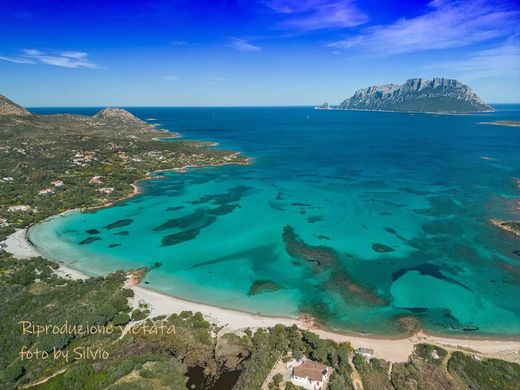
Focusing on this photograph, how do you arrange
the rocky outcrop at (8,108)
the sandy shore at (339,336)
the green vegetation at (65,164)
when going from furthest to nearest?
the rocky outcrop at (8,108) → the green vegetation at (65,164) → the sandy shore at (339,336)

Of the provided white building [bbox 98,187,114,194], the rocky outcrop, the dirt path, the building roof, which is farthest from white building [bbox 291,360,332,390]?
the rocky outcrop

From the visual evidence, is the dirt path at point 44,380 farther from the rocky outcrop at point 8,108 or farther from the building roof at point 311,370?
the rocky outcrop at point 8,108

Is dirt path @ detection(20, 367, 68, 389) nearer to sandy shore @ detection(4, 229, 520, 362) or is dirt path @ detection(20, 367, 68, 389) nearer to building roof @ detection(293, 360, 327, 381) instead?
sandy shore @ detection(4, 229, 520, 362)

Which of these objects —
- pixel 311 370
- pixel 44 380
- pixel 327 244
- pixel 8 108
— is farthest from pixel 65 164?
pixel 311 370

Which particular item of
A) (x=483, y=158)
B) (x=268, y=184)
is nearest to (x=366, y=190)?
(x=268, y=184)

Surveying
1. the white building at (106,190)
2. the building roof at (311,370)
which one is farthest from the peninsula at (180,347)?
the white building at (106,190)

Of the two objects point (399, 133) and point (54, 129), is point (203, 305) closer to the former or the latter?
point (54, 129)
